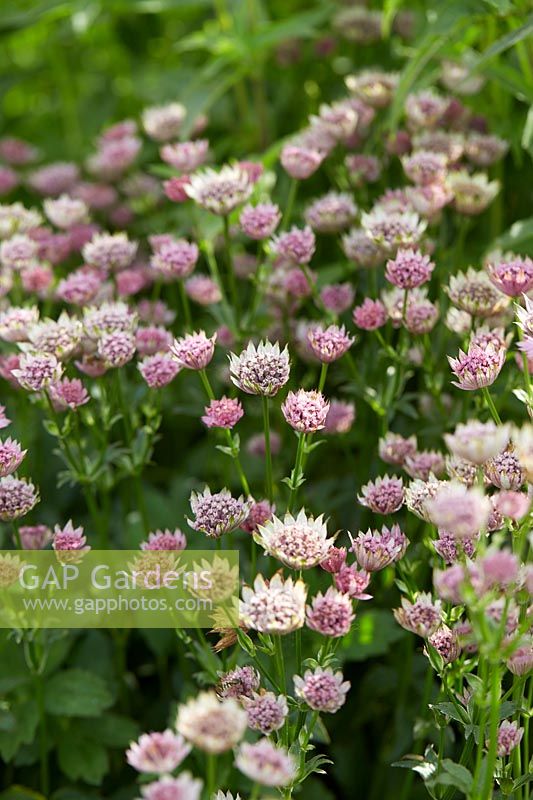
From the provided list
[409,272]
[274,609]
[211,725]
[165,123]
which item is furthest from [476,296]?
[165,123]

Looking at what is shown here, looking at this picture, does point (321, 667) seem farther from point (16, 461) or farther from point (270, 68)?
point (270, 68)

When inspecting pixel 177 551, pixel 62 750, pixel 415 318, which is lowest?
pixel 62 750

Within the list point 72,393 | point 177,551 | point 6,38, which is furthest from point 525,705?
point 6,38

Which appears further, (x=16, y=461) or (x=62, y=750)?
(x=62, y=750)

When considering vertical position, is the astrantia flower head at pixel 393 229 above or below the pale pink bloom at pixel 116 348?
above

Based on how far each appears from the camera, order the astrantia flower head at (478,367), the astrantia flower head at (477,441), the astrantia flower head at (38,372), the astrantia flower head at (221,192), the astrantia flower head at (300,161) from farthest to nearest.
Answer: the astrantia flower head at (300,161)
the astrantia flower head at (221,192)
the astrantia flower head at (38,372)
the astrantia flower head at (478,367)
the astrantia flower head at (477,441)

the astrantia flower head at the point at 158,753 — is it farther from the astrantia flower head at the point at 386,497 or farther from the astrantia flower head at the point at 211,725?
the astrantia flower head at the point at 386,497

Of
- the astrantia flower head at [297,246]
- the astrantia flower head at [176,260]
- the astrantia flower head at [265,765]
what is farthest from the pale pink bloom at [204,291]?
the astrantia flower head at [265,765]

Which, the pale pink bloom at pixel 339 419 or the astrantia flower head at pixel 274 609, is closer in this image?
the astrantia flower head at pixel 274 609
